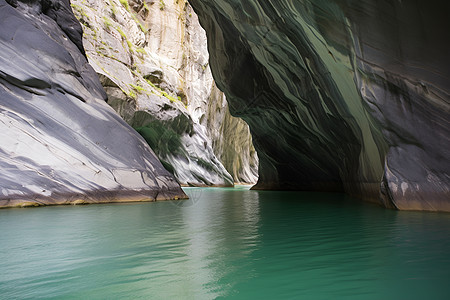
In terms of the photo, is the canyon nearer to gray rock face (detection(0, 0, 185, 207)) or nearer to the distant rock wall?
gray rock face (detection(0, 0, 185, 207))

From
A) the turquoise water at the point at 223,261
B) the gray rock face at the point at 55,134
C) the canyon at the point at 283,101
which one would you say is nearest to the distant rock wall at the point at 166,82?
the gray rock face at the point at 55,134

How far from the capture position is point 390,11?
536 cm

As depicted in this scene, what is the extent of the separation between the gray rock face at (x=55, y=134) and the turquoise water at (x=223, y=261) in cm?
240

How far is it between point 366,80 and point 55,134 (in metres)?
6.15

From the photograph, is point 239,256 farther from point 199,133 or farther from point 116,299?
point 199,133

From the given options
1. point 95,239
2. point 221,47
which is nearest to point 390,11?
point 95,239

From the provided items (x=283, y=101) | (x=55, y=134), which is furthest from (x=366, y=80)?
(x=55, y=134)

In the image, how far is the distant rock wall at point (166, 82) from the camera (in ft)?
62.2

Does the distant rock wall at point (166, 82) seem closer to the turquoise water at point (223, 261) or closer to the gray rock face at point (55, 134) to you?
the gray rock face at point (55, 134)

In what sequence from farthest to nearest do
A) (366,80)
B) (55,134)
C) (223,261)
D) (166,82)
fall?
1. (166,82)
2. (55,134)
3. (366,80)
4. (223,261)

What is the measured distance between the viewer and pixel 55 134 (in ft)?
22.5

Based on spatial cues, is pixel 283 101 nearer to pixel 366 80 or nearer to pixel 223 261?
pixel 366 80

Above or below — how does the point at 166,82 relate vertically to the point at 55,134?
above

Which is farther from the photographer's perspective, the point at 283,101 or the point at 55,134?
the point at 283,101
